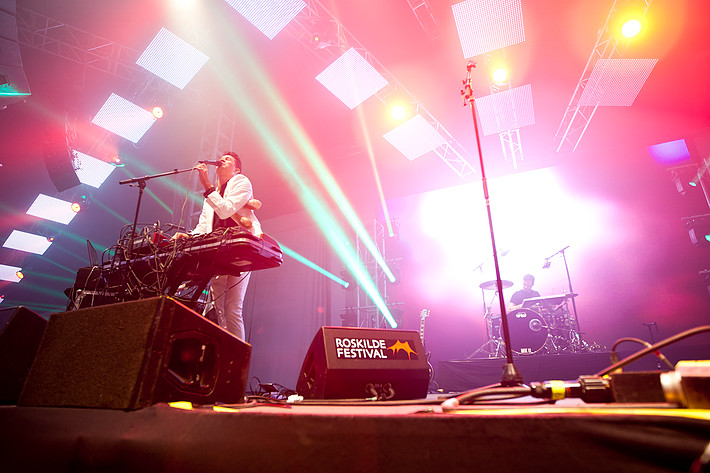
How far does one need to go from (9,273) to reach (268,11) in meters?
10.3

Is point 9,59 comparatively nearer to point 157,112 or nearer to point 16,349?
point 157,112

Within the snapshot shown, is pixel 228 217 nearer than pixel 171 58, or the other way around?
pixel 228 217

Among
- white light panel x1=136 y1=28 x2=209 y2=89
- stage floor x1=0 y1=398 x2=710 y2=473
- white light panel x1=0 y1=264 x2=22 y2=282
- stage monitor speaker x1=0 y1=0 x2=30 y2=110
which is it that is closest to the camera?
stage floor x1=0 y1=398 x2=710 y2=473

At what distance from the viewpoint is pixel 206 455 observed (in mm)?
850

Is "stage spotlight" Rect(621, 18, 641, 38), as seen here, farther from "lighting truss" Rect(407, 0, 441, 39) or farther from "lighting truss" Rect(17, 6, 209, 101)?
"lighting truss" Rect(17, 6, 209, 101)

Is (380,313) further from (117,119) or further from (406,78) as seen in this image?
(117,119)

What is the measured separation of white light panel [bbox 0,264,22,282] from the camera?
9.57 metres

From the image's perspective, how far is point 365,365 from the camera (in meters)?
1.84

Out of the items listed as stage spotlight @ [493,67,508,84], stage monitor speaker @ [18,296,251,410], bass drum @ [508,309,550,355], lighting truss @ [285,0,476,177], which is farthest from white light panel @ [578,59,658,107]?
stage monitor speaker @ [18,296,251,410]

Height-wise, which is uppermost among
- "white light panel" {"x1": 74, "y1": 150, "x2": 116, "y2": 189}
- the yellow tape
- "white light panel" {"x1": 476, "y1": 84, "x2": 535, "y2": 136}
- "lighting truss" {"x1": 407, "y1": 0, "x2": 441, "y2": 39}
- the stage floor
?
"lighting truss" {"x1": 407, "y1": 0, "x2": 441, "y2": 39}

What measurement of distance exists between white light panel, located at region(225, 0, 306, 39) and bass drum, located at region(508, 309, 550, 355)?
5.44 metres

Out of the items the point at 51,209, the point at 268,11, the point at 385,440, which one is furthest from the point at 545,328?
the point at 51,209

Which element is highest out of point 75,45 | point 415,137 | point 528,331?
point 75,45

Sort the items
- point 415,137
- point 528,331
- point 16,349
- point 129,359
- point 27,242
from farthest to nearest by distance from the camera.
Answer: point 27,242
point 415,137
point 528,331
point 16,349
point 129,359
